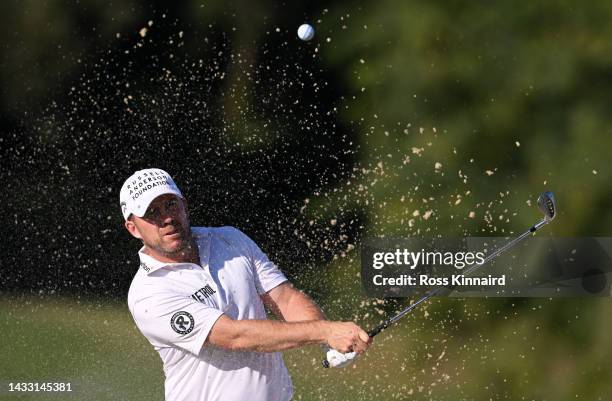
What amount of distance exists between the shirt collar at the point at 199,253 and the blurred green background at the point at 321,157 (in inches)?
123

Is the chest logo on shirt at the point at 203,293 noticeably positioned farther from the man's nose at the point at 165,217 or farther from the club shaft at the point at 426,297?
the club shaft at the point at 426,297

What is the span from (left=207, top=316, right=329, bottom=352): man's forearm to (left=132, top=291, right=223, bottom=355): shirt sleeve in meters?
0.04

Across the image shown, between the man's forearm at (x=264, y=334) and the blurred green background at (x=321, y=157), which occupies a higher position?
the blurred green background at (x=321, y=157)

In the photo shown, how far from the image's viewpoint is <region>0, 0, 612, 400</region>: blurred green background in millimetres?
8195

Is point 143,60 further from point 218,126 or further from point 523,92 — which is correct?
point 523,92

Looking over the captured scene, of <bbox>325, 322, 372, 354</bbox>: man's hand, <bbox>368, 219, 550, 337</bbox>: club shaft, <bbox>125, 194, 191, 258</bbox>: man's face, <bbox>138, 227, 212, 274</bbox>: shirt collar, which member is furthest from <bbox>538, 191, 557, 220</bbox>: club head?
<bbox>125, 194, 191, 258</bbox>: man's face

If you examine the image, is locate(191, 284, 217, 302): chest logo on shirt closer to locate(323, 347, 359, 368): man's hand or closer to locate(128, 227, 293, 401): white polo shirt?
locate(128, 227, 293, 401): white polo shirt

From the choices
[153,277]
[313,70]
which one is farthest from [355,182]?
[153,277]

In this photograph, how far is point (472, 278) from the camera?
8.07 meters

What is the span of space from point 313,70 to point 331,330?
6.21 m

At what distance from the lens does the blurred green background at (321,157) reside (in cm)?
820

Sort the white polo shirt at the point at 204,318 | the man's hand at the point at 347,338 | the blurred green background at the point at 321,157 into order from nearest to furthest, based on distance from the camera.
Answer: the man's hand at the point at 347,338 → the white polo shirt at the point at 204,318 → the blurred green background at the point at 321,157

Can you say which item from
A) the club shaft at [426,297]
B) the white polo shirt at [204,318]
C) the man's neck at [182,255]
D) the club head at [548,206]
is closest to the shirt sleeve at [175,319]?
the white polo shirt at [204,318]

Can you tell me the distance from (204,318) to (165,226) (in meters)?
0.33
